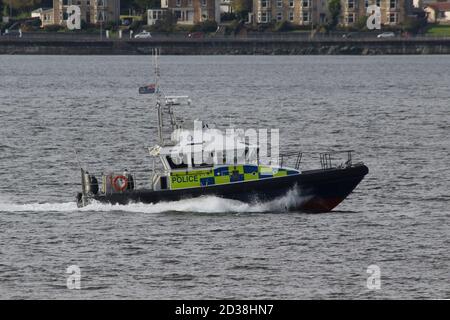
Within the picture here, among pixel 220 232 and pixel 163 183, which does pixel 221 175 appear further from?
pixel 220 232

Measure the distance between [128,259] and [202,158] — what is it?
7.09 meters

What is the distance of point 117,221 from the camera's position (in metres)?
49.4

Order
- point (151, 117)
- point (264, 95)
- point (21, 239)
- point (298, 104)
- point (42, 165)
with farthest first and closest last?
point (264, 95) → point (298, 104) → point (151, 117) → point (42, 165) → point (21, 239)

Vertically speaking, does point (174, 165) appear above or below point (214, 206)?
above

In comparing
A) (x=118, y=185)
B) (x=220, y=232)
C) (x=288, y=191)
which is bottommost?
(x=220, y=232)

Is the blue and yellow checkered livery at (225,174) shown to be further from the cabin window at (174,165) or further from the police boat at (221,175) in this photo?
the cabin window at (174,165)

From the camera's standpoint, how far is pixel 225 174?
49125mm

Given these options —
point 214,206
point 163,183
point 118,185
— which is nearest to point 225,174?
point 214,206

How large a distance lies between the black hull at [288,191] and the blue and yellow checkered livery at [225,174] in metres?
0.20

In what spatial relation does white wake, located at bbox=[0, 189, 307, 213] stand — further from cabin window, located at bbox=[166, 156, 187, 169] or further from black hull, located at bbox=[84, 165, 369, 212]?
cabin window, located at bbox=[166, 156, 187, 169]

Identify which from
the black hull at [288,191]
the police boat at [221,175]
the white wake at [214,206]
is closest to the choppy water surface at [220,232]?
the white wake at [214,206]

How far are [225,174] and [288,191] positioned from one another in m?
2.52

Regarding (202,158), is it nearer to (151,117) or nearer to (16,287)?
(16,287)

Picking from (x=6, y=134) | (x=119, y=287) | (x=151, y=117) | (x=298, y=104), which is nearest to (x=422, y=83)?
(x=298, y=104)
